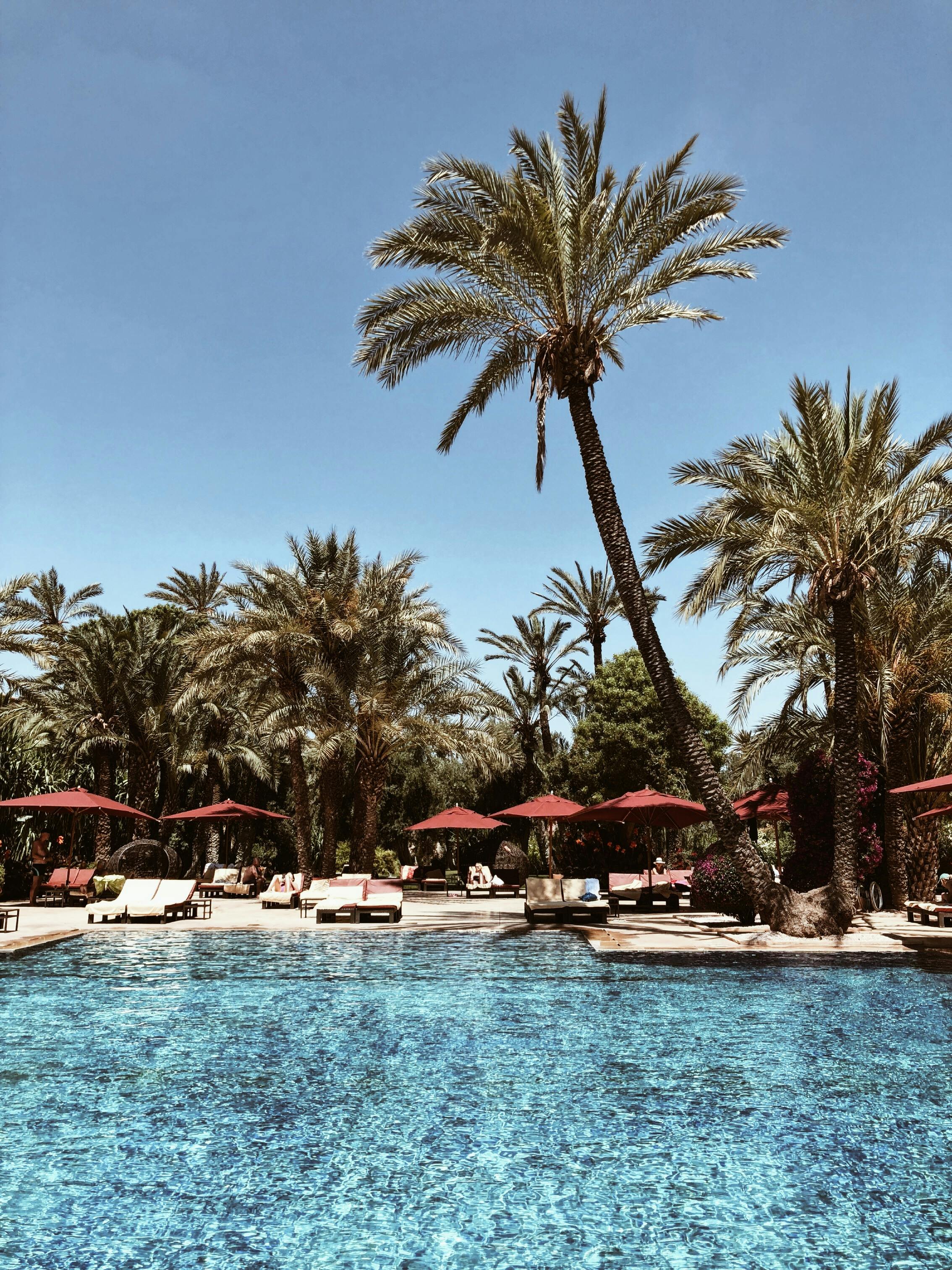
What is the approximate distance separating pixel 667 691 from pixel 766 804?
22.0ft

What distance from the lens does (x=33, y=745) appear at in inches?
1137

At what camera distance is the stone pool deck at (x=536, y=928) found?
13.3 meters

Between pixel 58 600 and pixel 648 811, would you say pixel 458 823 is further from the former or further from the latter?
pixel 58 600

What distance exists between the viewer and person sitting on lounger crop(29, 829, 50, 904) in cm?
2169

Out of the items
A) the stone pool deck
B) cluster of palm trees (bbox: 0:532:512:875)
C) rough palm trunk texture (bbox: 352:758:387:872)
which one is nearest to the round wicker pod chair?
cluster of palm trees (bbox: 0:532:512:875)

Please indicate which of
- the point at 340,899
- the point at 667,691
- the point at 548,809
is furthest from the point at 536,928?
the point at 548,809

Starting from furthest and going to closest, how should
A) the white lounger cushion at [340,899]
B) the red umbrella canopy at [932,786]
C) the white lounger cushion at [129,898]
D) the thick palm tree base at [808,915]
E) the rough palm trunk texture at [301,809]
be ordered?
the rough palm trunk texture at [301,809]
the white lounger cushion at [340,899]
the white lounger cushion at [129,898]
the red umbrella canopy at [932,786]
the thick palm tree base at [808,915]

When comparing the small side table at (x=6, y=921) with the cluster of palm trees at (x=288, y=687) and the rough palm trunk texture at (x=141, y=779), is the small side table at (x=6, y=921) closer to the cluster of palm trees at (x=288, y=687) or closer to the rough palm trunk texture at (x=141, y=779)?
the cluster of palm trees at (x=288, y=687)

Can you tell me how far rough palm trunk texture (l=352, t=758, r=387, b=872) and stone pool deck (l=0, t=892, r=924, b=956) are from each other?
4.14 metres

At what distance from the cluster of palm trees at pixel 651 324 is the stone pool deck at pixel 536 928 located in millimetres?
1000

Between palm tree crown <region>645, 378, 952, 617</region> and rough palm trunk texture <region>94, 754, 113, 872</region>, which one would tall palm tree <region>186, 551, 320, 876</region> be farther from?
palm tree crown <region>645, 378, 952, 617</region>

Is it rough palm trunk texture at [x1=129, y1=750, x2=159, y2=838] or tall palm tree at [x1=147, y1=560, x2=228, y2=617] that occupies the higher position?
tall palm tree at [x1=147, y1=560, x2=228, y2=617]

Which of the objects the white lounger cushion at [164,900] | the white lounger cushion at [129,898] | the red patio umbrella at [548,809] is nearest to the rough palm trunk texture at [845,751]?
the red patio umbrella at [548,809]

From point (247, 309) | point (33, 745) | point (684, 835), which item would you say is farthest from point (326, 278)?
point (684, 835)
